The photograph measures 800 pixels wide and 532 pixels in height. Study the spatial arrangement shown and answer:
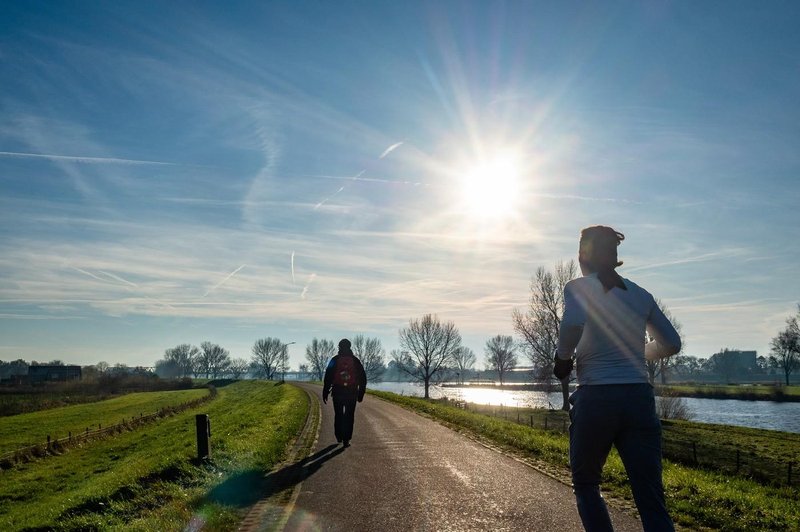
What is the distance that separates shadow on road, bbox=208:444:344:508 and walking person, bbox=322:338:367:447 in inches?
81.6

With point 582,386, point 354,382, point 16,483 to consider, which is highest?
point 582,386

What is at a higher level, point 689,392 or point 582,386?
point 582,386

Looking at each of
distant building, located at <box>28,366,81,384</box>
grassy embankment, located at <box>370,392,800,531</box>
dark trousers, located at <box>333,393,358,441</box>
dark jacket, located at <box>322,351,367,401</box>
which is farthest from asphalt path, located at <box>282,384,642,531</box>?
distant building, located at <box>28,366,81,384</box>

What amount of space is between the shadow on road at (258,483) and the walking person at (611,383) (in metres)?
5.19

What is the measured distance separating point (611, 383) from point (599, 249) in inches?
36.6

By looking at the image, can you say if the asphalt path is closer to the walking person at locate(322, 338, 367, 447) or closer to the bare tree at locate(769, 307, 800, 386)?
the walking person at locate(322, 338, 367, 447)

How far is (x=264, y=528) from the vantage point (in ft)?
19.9

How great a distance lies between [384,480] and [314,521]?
2.52 meters

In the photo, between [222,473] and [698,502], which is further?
[222,473]

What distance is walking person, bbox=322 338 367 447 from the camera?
12750 mm

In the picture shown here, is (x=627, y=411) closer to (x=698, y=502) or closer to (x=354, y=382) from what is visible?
(x=698, y=502)

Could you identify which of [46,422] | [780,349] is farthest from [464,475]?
[780,349]

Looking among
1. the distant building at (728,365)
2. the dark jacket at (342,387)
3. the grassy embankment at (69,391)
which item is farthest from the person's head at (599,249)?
the distant building at (728,365)

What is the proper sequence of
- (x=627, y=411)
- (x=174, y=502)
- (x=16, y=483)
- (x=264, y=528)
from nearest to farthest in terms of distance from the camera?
(x=627, y=411) < (x=264, y=528) < (x=174, y=502) < (x=16, y=483)
